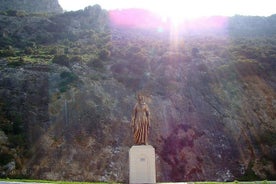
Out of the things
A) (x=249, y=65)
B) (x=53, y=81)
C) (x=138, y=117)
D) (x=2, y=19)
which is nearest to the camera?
(x=138, y=117)

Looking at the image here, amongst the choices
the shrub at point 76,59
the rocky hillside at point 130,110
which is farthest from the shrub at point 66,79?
the shrub at point 76,59

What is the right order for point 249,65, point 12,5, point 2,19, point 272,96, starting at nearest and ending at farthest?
point 272,96 < point 249,65 < point 2,19 < point 12,5

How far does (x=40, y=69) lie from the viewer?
122 feet

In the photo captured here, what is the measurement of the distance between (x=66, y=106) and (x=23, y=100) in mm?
3413

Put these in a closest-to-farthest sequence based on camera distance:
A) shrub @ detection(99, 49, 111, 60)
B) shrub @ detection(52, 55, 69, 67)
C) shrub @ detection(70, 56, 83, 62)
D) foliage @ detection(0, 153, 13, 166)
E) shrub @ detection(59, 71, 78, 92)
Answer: foliage @ detection(0, 153, 13, 166) → shrub @ detection(59, 71, 78, 92) → shrub @ detection(52, 55, 69, 67) → shrub @ detection(70, 56, 83, 62) → shrub @ detection(99, 49, 111, 60)

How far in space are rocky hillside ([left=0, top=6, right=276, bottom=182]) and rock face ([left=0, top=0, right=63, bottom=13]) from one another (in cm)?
2627

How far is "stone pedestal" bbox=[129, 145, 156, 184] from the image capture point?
13438 millimetres

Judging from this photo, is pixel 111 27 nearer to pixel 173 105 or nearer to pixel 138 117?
pixel 173 105

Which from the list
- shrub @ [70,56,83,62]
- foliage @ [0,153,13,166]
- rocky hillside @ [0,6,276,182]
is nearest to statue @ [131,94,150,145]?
rocky hillside @ [0,6,276,182]

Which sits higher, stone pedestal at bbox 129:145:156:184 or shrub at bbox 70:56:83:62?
stone pedestal at bbox 129:145:156:184

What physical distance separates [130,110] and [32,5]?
168ft

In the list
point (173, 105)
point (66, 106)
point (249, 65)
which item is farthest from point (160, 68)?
point (66, 106)

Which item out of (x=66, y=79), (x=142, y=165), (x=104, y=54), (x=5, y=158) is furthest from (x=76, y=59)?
(x=142, y=165)

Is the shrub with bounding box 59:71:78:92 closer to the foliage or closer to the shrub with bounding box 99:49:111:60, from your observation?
the shrub with bounding box 99:49:111:60
